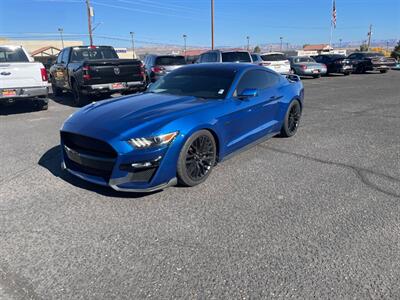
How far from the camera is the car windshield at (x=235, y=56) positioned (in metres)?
15.1

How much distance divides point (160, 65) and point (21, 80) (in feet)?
21.4

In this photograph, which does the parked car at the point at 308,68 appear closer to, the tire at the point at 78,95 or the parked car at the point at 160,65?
the parked car at the point at 160,65

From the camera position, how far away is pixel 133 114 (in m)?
Result: 4.00

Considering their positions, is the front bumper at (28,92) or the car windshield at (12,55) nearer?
the front bumper at (28,92)

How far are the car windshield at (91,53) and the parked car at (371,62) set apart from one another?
1841 cm

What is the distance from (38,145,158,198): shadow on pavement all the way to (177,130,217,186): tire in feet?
1.69

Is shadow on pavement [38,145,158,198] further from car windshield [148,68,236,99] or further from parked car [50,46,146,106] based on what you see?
parked car [50,46,146,106]

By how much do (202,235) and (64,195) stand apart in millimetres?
1807

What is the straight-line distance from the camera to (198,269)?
2.64 metres

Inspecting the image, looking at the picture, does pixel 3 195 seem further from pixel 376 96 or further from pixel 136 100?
pixel 376 96

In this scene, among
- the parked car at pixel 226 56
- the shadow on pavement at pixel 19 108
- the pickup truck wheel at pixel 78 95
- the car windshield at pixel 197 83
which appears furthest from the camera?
the parked car at pixel 226 56

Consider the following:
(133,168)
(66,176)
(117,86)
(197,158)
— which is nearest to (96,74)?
(117,86)

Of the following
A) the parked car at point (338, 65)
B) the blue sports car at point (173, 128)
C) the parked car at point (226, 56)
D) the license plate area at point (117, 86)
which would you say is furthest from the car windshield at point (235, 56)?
the parked car at point (338, 65)

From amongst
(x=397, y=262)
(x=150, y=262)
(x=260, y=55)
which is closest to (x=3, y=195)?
(x=150, y=262)
